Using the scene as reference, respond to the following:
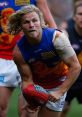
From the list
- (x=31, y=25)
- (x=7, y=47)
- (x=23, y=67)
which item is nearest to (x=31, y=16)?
(x=31, y=25)

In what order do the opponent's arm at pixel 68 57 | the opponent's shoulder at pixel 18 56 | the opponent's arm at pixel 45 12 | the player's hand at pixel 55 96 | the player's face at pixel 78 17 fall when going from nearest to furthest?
the opponent's arm at pixel 68 57
the player's hand at pixel 55 96
the opponent's shoulder at pixel 18 56
the opponent's arm at pixel 45 12
the player's face at pixel 78 17

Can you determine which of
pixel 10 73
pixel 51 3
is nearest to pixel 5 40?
pixel 10 73

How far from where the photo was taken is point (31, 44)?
20.7 feet

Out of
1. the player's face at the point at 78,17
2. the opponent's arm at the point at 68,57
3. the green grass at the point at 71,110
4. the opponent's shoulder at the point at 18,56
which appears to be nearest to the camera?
the opponent's arm at the point at 68,57

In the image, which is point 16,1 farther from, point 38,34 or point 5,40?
point 38,34

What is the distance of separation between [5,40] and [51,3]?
658 cm

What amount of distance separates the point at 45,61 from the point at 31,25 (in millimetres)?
461

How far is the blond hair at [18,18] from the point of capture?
6188 millimetres

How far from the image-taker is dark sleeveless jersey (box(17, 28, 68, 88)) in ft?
20.5

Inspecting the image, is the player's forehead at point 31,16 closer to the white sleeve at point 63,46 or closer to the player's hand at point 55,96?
the white sleeve at point 63,46

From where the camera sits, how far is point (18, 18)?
20.5 feet

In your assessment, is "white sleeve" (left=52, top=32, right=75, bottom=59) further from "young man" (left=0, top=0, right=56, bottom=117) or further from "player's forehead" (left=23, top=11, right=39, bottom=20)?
"young man" (left=0, top=0, right=56, bottom=117)

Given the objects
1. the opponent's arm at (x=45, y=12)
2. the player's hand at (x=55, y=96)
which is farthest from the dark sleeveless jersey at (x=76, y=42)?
the player's hand at (x=55, y=96)

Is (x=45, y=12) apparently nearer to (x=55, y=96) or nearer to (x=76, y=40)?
(x=76, y=40)
